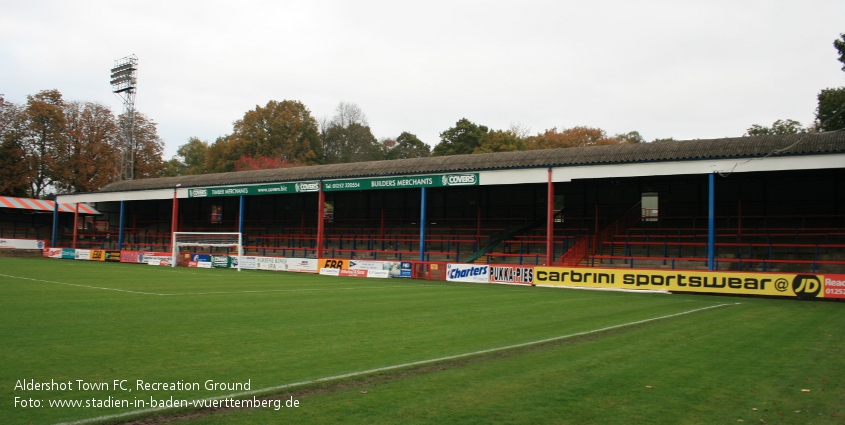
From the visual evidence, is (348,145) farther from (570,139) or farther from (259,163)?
(570,139)

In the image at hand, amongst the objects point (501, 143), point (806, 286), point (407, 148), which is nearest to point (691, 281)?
point (806, 286)

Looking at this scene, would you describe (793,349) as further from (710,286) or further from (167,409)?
(710,286)

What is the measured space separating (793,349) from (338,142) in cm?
8953

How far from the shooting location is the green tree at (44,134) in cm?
6456

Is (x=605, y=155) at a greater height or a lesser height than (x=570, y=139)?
lesser

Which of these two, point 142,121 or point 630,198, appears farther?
point 142,121

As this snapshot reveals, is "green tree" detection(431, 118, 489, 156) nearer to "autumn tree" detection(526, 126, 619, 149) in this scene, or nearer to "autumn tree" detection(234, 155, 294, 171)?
"autumn tree" detection(526, 126, 619, 149)

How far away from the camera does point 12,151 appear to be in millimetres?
63031

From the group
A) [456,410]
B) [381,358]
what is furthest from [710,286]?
[456,410]

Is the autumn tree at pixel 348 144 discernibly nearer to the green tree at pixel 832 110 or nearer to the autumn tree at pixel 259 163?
the autumn tree at pixel 259 163

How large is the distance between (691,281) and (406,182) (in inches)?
678

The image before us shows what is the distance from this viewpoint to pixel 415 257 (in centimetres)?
4138

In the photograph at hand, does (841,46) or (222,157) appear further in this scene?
(222,157)

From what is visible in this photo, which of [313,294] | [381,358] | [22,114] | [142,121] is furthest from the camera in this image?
[142,121]
